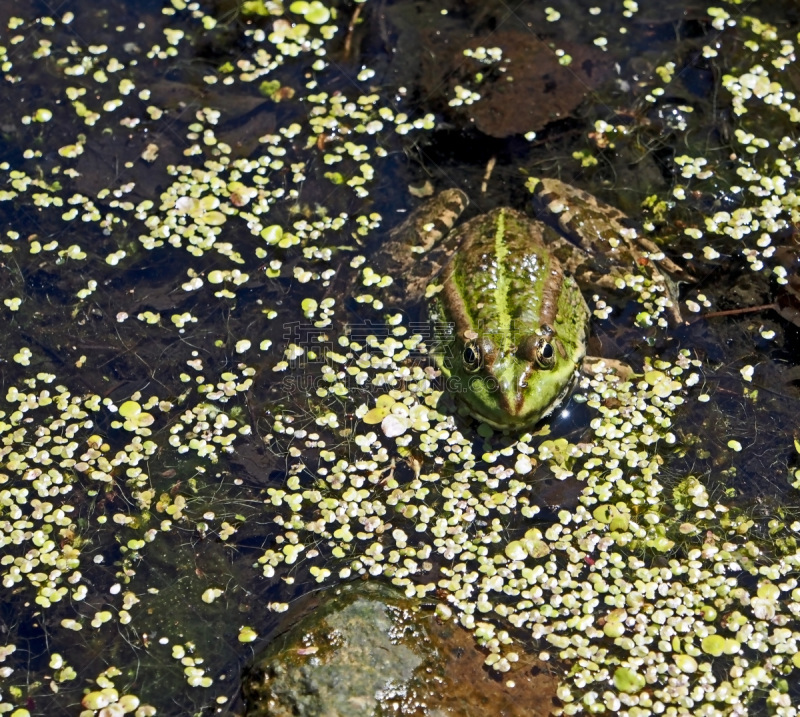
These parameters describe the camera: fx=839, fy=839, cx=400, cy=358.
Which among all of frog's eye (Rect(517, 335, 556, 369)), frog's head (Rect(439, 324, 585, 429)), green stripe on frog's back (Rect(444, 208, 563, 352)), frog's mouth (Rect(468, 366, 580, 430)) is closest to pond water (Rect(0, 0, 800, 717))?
frog's mouth (Rect(468, 366, 580, 430))

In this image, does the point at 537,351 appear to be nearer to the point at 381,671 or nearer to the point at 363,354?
the point at 363,354

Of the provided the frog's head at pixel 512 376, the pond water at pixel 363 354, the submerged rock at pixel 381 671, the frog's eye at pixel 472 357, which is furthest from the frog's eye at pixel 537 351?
the submerged rock at pixel 381 671

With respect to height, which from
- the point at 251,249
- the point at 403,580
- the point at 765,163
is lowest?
the point at 403,580

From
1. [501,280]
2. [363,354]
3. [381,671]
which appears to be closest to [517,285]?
[501,280]

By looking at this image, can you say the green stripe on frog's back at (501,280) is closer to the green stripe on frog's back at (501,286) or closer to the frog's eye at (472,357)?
the green stripe on frog's back at (501,286)

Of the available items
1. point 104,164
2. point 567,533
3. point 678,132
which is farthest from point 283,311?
point 678,132

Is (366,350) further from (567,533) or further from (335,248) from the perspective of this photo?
(567,533)
